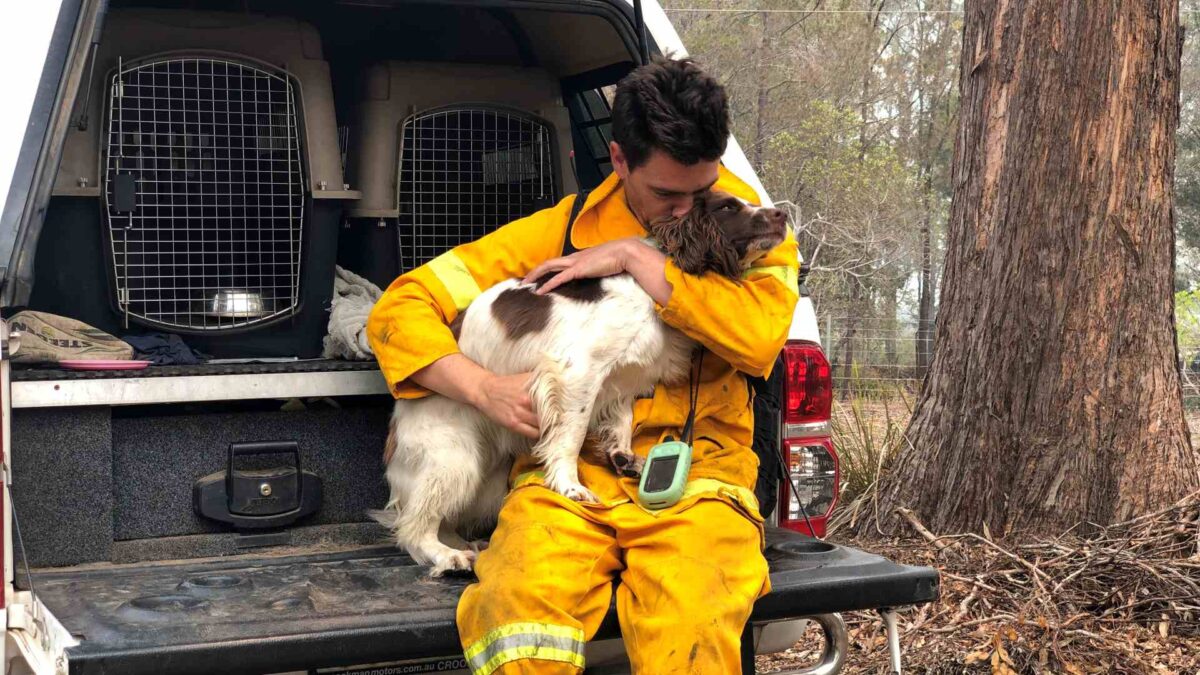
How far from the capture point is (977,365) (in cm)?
571

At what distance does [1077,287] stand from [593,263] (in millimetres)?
3109

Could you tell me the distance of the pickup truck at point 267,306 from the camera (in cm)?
261

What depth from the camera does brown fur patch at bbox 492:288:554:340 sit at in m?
3.15

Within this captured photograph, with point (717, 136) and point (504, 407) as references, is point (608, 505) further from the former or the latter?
point (717, 136)

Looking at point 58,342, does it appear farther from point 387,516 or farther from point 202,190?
point 387,516

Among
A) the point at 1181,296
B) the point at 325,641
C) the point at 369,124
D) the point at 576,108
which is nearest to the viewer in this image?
the point at 325,641

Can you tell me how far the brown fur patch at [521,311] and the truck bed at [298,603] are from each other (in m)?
0.63

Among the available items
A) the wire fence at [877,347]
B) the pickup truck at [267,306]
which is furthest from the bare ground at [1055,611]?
the wire fence at [877,347]

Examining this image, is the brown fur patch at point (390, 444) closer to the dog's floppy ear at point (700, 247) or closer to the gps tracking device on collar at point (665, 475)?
the gps tracking device on collar at point (665, 475)

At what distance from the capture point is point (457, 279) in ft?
10.9

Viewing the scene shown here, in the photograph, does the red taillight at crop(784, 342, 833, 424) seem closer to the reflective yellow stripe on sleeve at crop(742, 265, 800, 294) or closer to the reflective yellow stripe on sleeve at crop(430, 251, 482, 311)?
the reflective yellow stripe on sleeve at crop(742, 265, 800, 294)

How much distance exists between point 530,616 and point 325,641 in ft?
1.36

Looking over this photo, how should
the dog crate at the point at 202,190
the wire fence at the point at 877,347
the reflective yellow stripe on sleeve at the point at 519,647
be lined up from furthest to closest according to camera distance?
the wire fence at the point at 877,347 < the dog crate at the point at 202,190 < the reflective yellow stripe on sleeve at the point at 519,647

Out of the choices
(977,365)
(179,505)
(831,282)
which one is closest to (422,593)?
(179,505)
